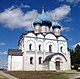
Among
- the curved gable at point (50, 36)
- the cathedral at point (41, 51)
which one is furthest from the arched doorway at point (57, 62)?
the curved gable at point (50, 36)

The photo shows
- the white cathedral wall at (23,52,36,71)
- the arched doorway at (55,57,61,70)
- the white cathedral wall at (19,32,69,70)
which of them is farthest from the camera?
the arched doorway at (55,57,61,70)

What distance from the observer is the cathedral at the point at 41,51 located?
148 ft

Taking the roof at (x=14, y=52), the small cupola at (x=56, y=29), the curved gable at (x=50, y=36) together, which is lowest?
the roof at (x=14, y=52)

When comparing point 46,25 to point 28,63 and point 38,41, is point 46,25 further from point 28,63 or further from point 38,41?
point 28,63

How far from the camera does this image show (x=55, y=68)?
45.8 metres

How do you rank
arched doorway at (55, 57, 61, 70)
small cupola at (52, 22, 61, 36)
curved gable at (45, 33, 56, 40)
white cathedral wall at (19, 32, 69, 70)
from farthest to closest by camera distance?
small cupola at (52, 22, 61, 36) < curved gable at (45, 33, 56, 40) < arched doorway at (55, 57, 61, 70) < white cathedral wall at (19, 32, 69, 70)

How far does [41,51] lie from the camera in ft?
157

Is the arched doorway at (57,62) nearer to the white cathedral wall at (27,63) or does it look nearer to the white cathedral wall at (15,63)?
the white cathedral wall at (27,63)

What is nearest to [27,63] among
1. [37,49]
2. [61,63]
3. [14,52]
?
[14,52]

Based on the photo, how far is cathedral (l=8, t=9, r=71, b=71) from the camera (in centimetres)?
4525

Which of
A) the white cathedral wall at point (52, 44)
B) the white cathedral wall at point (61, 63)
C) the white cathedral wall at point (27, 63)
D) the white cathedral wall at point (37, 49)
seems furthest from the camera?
the white cathedral wall at point (52, 44)

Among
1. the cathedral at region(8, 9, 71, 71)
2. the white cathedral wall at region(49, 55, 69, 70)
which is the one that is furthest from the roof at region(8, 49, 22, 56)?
the white cathedral wall at region(49, 55, 69, 70)

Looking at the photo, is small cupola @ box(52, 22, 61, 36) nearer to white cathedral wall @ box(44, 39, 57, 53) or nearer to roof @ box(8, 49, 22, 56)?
white cathedral wall @ box(44, 39, 57, 53)

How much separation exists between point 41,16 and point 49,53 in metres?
11.4
